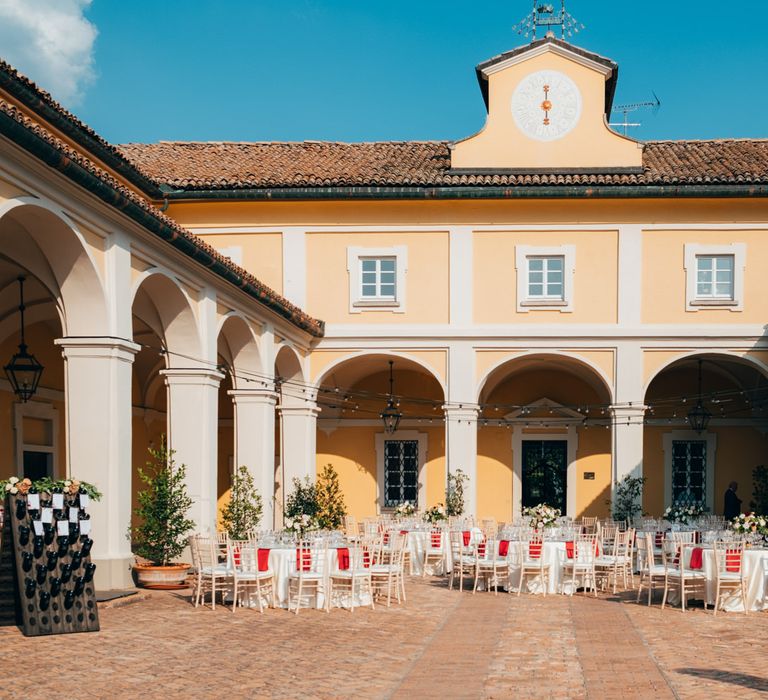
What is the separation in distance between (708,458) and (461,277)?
727 cm

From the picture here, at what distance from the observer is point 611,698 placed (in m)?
7.89

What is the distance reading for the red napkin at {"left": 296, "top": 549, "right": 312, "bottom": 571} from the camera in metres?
12.7

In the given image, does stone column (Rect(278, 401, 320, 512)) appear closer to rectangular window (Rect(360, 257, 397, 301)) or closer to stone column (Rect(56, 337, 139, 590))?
rectangular window (Rect(360, 257, 397, 301))

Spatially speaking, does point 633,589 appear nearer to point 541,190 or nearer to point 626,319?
point 626,319

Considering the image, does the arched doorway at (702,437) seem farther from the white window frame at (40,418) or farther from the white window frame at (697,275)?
the white window frame at (40,418)

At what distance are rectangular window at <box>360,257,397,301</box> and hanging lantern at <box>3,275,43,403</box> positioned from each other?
7.92m

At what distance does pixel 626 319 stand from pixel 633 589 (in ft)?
25.2

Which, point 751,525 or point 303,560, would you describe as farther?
point 751,525

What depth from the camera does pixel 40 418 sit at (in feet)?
60.5

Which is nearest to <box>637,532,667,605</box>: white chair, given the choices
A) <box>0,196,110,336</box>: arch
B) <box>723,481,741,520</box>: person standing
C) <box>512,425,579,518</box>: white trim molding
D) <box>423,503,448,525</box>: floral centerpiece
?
<box>423,503,448,525</box>: floral centerpiece

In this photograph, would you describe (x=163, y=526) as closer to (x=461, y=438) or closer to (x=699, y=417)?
(x=461, y=438)

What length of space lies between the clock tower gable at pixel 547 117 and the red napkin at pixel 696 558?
35.3 ft

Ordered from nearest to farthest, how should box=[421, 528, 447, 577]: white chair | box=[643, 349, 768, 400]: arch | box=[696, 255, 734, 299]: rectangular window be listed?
box=[421, 528, 447, 577]: white chair
box=[643, 349, 768, 400]: arch
box=[696, 255, 734, 299]: rectangular window

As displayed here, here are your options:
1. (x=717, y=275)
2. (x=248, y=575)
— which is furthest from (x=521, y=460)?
(x=248, y=575)
